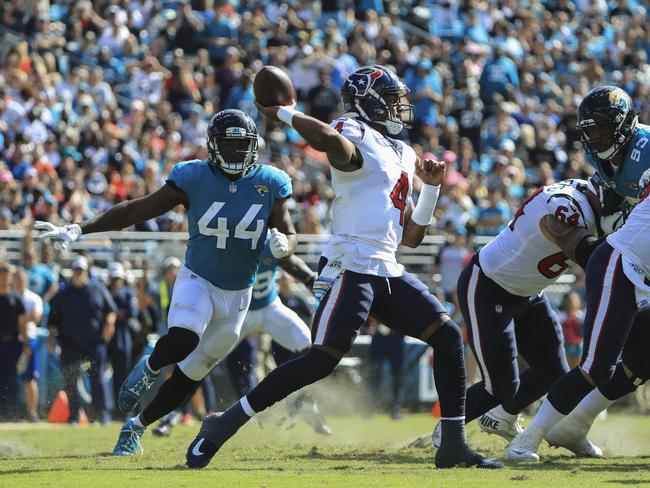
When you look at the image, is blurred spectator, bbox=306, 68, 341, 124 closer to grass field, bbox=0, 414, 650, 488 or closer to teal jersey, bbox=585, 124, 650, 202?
grass field, bbox=0, 414, 650, 488

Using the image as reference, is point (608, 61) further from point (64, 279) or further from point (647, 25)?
point (64, 279)

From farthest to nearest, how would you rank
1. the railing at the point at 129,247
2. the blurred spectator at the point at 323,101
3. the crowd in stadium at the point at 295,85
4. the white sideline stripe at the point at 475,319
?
the blurred spectator at the point at 323,101, the crowd in stadium at the point at 295,85, the railing at the point at 129,247, the white sideline stripe at the point at 475,319

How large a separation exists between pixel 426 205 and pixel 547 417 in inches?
57.5

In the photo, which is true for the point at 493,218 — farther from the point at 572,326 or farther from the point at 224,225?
the point at 224,225

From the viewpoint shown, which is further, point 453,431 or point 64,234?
point 64,234

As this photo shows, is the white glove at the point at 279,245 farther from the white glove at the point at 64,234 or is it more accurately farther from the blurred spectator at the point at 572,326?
the blurred spectator at the point at 572,326

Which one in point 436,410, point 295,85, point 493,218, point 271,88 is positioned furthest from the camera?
point 295,85

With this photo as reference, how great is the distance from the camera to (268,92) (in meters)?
7.48

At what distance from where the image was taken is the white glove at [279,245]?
296 inches

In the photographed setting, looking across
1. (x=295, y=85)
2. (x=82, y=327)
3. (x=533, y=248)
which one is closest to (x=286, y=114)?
(x=533, y=248)

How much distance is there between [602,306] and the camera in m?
7.27

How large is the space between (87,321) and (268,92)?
6445 mm

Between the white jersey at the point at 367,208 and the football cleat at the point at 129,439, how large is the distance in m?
1.94

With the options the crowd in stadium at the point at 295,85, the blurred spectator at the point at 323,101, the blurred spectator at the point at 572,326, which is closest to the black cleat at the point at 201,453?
the crowd in stadium at the point at 295,85
